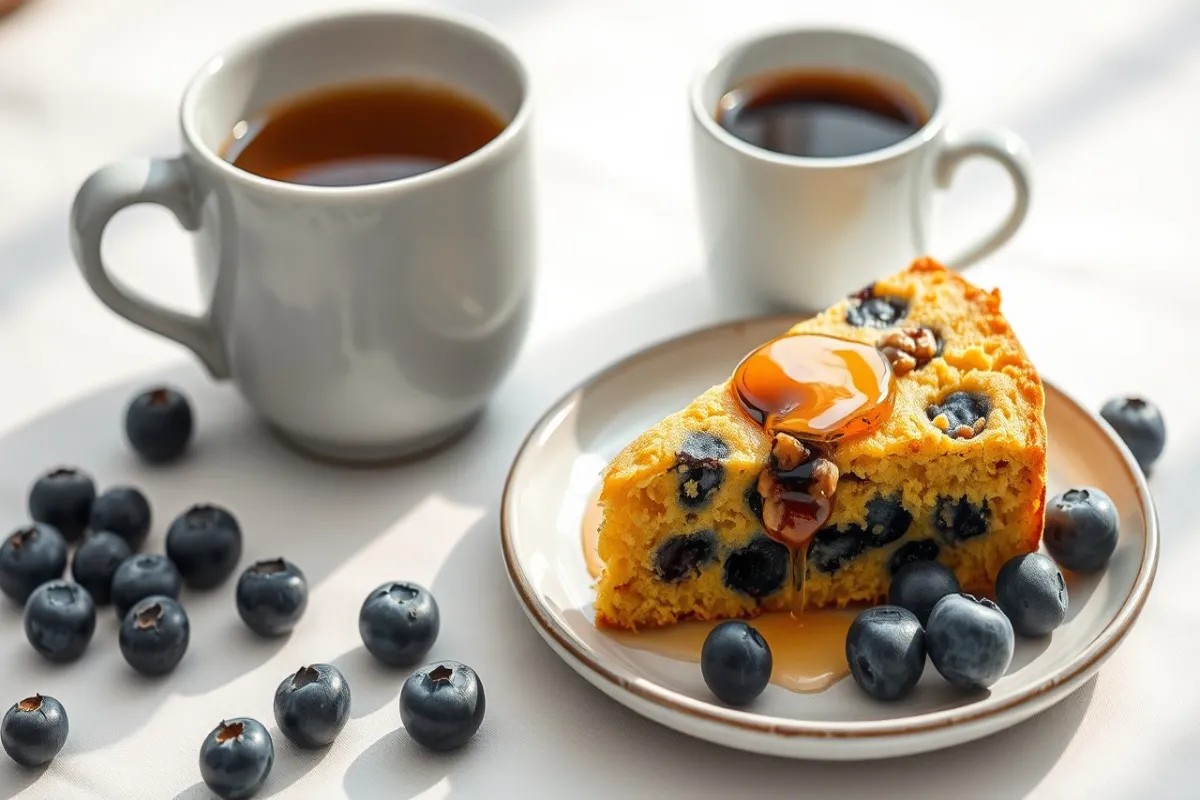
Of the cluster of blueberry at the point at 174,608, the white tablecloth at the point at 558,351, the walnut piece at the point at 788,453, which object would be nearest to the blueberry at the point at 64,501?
the cluster of blueberry at the point at 174,608

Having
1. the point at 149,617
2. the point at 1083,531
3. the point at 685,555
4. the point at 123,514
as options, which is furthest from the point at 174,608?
the point at 1083,531

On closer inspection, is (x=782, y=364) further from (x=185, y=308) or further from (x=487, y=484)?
(x=185, y=308)

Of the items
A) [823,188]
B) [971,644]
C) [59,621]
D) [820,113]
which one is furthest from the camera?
[820,113]

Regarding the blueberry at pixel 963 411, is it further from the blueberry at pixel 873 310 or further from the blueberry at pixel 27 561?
the blueberry at pixel 27 561

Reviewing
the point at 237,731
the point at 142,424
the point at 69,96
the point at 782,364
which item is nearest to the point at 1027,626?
the point at 782,364

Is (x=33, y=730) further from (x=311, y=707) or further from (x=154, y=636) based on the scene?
(x=311, y=707)
